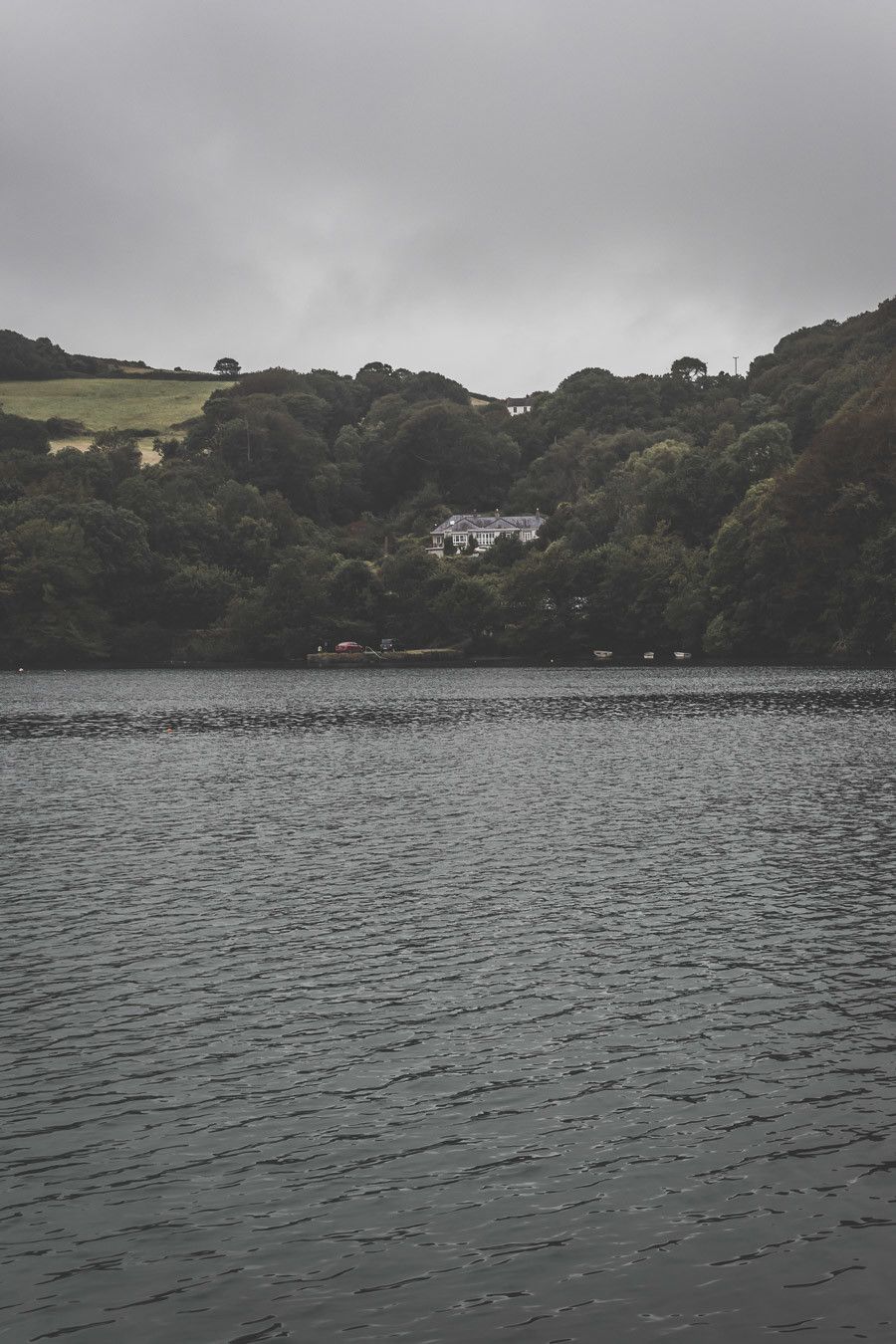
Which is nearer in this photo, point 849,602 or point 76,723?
point 76,723

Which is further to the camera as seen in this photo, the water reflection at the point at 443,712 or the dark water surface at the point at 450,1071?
the water reflection at the point at 443,712

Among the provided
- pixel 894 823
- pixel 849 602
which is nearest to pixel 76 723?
pixel 894 823

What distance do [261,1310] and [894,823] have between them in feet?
114

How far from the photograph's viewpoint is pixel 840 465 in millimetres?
166000

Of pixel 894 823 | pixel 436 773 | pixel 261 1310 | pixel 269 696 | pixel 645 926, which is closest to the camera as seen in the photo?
pixel 261 1310

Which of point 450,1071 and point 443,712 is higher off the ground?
point 443,712

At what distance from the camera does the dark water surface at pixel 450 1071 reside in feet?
45.7

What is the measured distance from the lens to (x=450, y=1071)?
20.5 metres

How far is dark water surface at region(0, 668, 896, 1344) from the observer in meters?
13.9

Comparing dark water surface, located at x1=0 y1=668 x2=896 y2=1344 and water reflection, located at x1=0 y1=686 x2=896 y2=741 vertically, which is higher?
water reflection, located at x1=0 y1=686 x2=896 y2=741

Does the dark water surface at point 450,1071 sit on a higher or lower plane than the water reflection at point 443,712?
lower

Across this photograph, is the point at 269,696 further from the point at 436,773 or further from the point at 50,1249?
the point at 50,1249

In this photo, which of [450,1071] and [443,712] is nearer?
[450,1071]

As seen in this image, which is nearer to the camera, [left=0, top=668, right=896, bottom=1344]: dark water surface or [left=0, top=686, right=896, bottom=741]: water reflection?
[left=0, top=668, right=896, bottom=1344]: dark water surface
